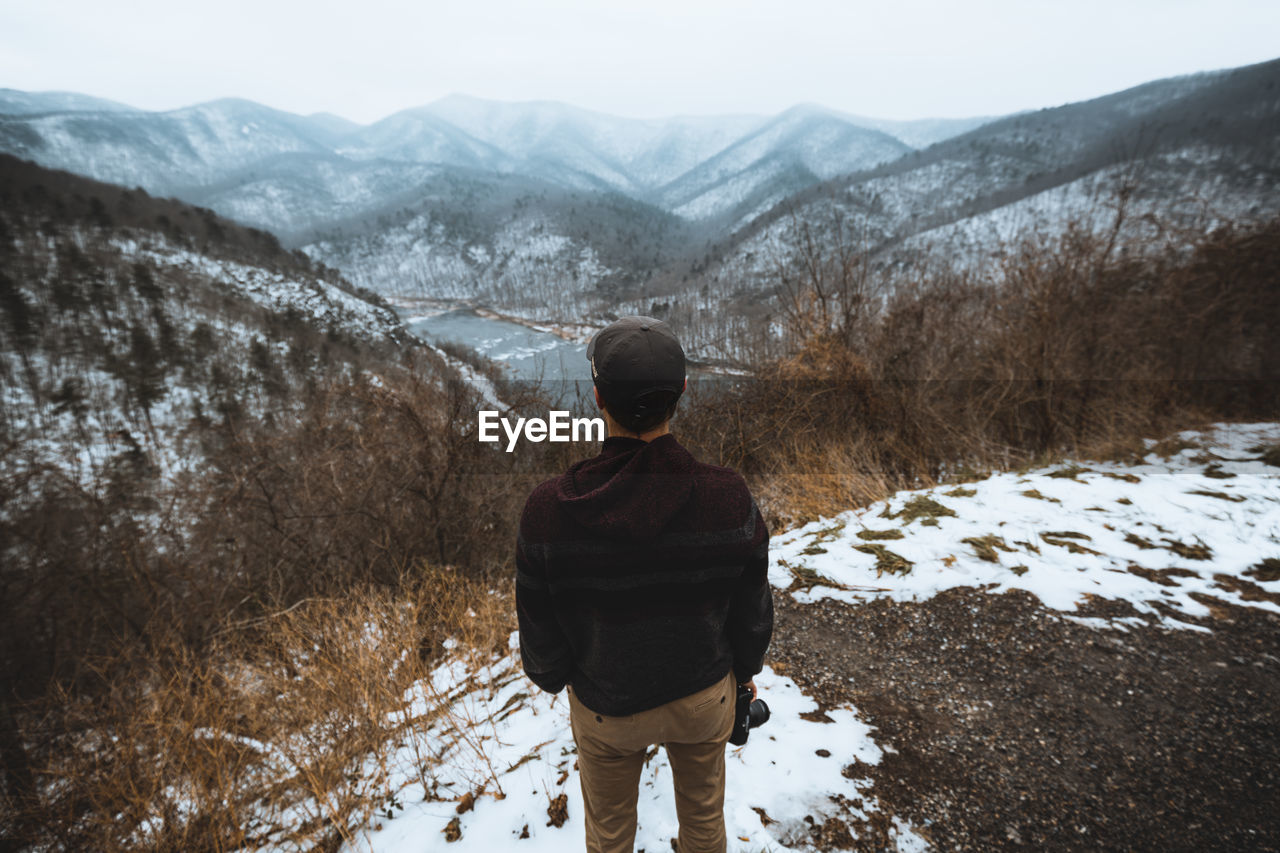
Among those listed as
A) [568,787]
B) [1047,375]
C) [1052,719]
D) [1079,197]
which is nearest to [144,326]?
[568,787]

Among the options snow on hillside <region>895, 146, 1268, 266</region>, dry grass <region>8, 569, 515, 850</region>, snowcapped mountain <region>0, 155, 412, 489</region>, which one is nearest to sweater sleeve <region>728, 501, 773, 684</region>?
dry grass <region>8, 569, 515, 850</region>

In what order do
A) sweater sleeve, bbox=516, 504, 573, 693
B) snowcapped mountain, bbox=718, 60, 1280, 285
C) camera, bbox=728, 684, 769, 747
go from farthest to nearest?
1. snowcapped mountain, bbox=718, 60, 1280, 285
2. camera, bbox=728, 684, 769, 747
3. sweater sleeve, bbox=516, 504, 573, 693

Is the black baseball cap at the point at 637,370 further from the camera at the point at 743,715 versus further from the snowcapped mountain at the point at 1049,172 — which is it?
the snowcapped mountain at the point at 1049,172

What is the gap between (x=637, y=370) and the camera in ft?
4.11

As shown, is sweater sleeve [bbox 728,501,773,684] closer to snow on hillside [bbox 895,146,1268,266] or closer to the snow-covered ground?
the snow-covered ground

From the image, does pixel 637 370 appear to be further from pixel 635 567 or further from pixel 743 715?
pixel 743 715

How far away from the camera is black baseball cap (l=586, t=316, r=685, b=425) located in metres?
1.26

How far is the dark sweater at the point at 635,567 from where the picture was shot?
1.24 metres

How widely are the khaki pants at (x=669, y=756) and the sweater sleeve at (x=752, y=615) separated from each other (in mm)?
114

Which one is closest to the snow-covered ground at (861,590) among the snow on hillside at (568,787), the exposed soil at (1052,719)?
the snow on hillside at (568,787)

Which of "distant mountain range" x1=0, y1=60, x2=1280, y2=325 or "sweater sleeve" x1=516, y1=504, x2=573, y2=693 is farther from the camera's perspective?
"distant mountain range" x1=0, y1=60, x2=1280, y2=325

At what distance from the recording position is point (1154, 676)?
295 cm

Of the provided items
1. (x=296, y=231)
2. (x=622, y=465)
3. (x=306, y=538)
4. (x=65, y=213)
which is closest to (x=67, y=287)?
(x=65, y=213)

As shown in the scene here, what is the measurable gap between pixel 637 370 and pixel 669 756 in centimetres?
132
